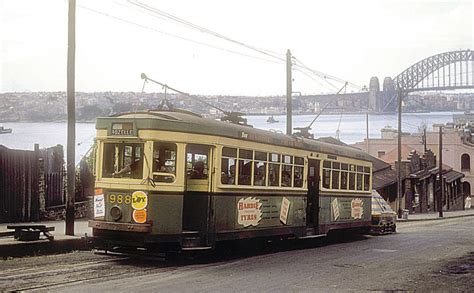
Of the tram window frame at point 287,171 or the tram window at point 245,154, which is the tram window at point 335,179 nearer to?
the tram window frame at point 287,171

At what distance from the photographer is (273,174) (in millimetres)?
15898

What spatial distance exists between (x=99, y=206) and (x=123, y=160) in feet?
3.34

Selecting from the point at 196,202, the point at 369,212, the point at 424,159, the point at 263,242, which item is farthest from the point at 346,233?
the point at 424,159

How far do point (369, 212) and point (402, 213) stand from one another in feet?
78.4

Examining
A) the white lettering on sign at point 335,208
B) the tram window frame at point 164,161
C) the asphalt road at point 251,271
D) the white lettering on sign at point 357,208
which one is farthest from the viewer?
the white lettering on sign at point 357,208

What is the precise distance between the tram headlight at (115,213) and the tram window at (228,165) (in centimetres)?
230

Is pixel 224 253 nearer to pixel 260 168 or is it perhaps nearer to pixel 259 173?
pixel 259 173

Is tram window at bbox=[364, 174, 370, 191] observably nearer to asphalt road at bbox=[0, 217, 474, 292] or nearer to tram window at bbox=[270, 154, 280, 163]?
asphalt road at bbox=[0, 217, 474, 292]

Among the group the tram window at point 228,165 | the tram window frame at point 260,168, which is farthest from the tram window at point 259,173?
the tram window at point 228,165

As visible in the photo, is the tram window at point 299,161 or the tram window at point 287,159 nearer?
the tram window at point 287,159

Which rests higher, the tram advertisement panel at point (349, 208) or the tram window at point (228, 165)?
the tram window at point (228, 165)

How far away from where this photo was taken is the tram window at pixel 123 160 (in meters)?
13.0

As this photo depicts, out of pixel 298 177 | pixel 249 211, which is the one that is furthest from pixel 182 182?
pixel 298 177

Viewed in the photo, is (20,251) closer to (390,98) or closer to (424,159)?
(424,159)
